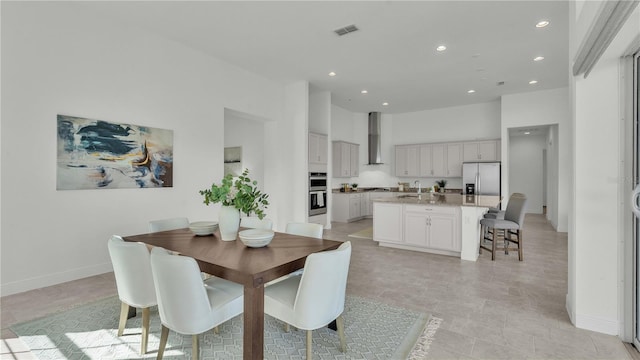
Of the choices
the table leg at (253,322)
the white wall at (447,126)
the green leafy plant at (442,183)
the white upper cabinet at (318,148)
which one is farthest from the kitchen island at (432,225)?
the white wall at (447,126)

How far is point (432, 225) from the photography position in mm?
4484

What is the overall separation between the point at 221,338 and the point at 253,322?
0.83 metres

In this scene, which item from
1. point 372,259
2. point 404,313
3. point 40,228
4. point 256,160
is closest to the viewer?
point 404,313

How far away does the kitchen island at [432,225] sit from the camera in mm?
4199

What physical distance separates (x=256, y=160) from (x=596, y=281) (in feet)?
21.4

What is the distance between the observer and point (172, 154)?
14.2 feet

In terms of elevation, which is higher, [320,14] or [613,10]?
[320,14]

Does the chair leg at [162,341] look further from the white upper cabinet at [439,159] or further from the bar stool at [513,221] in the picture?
the white upper cabinet at [439,159]

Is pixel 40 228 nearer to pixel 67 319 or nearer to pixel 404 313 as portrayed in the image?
pixel 67 319

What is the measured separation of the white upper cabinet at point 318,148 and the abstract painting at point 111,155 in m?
2.94

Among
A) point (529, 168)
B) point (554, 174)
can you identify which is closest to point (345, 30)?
point (554, 174)

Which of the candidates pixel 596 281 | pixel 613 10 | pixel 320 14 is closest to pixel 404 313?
pixel 596 281

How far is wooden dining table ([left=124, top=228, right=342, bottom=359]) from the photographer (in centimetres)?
155

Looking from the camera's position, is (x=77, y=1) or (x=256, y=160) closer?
(x=77, y=1)
